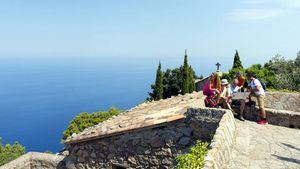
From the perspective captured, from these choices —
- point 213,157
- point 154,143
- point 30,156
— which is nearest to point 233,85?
point 154,143

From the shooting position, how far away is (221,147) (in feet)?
19.5

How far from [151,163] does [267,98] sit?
22.6ft

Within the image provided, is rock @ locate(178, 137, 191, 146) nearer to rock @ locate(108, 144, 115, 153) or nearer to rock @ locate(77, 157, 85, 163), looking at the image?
rock @ locate(108, 144, 115, 153)

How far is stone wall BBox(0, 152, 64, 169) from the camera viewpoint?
416 inches

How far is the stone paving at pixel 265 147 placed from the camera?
641 cm

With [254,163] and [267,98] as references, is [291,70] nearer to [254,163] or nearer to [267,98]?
[267,98]

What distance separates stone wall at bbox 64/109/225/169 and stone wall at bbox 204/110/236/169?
449mm

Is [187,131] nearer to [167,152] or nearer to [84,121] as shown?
[167,152]

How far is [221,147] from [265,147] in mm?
2346

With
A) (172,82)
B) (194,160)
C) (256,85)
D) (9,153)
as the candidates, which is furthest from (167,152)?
(9,153)

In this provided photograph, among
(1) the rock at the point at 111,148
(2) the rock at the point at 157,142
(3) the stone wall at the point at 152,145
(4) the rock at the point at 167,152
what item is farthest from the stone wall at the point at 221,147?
(1) the rock at the point at 111,148

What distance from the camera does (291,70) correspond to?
2617 cm

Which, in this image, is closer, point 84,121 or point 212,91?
point 212,91

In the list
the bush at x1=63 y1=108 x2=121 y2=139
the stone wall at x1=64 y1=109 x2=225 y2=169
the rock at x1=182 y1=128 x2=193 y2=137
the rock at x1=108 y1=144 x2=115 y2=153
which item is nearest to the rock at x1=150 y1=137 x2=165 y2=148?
the stone wall at x1=64 y1=109 x2=225 y2=169
